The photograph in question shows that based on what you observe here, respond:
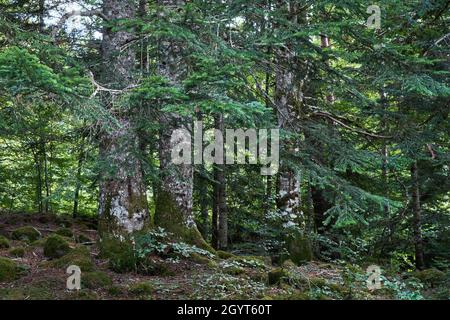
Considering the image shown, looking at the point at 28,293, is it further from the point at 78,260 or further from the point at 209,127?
the point at 209,127

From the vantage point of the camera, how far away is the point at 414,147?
746 cm

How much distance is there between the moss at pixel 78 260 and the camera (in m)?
6.64

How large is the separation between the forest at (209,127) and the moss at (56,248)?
26mm

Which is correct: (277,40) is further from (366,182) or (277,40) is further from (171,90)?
(366,182)

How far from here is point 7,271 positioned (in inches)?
250

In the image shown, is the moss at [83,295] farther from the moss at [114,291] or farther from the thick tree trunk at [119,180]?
the thick tree trunk at [119,180]

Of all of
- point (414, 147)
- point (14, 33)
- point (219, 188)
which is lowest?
point (219, 188)

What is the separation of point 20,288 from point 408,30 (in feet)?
29.1

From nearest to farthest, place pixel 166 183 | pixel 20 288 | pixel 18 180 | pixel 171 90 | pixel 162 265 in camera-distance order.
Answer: pixel 171 90 → pixel 20 288 → pixel 162 265 → pixel 166 183 → pixel 18 180

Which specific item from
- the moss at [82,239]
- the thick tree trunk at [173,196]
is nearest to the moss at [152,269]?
the thick tree trunk at [173,196]

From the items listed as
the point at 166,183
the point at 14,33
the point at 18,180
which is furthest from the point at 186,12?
the point at 18,180

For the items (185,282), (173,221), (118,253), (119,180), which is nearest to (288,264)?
(185,282)

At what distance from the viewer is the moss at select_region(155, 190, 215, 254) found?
7719mm
